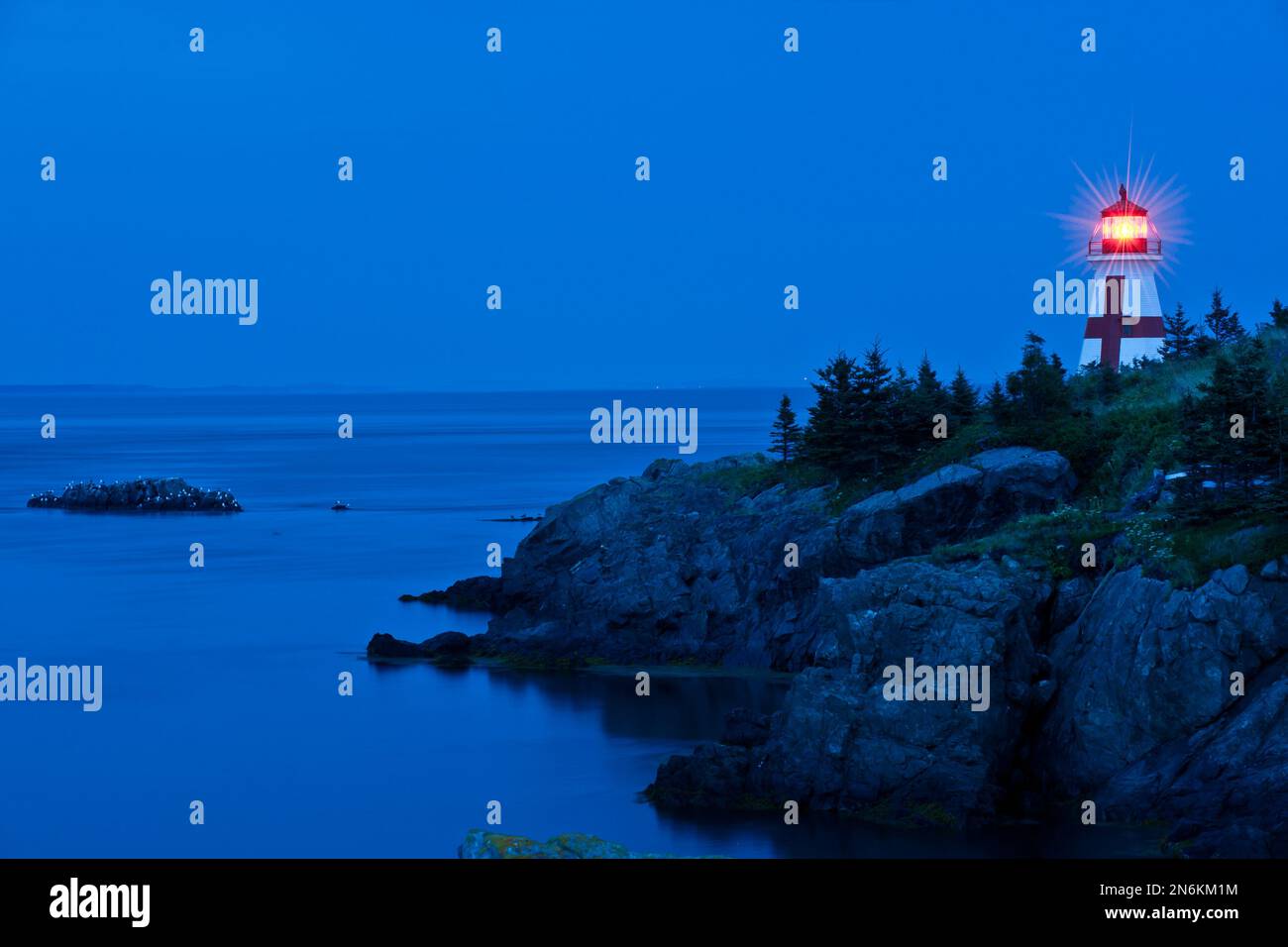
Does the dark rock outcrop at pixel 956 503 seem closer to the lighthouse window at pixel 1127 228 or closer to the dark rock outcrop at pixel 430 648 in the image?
the dark rock outcrop at pixel 430 648

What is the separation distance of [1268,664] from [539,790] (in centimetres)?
1540

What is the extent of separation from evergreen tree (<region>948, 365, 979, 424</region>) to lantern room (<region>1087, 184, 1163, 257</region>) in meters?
11.6

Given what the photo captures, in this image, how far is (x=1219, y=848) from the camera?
2339 centimetres

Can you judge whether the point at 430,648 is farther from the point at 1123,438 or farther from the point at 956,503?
the point at 1123,438

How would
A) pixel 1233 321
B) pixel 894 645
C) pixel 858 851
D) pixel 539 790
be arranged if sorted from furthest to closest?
pixel 1233 321, pixel 539 790, pixel 894 645, pixel 858 851

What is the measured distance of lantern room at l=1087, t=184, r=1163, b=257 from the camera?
55000 millimetres

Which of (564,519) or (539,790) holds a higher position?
(564,519)

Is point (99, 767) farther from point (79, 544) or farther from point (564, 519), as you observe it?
point (79, 544)

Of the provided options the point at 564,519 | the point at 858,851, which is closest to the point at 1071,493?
the point at 858,851

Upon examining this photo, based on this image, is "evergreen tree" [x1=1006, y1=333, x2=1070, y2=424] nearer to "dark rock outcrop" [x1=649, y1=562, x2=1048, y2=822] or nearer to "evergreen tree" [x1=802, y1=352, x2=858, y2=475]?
"evergreen tree" [x1=802, y1=352, x2=858, y2=475]

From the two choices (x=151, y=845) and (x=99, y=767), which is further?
(x=99, y=767)

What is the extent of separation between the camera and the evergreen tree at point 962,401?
47031 millimetres

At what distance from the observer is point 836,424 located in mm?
47188

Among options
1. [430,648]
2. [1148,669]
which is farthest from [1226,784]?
[430,648]
